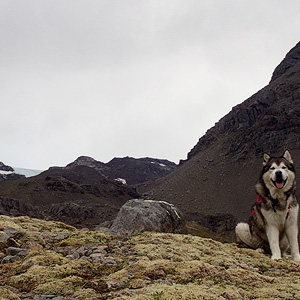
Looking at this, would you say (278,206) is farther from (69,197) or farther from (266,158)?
(69,197)

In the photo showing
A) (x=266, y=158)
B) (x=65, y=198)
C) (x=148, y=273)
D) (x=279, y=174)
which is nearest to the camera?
(x=148, y=273)

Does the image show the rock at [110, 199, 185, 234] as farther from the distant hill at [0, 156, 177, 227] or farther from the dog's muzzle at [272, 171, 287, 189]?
the distant hill at [0, 156, 177, 227]

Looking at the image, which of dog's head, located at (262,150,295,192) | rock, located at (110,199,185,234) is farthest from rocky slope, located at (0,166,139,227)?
dog's head, located at (262,150,295,192)

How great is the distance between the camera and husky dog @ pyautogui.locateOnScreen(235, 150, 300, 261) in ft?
40.2

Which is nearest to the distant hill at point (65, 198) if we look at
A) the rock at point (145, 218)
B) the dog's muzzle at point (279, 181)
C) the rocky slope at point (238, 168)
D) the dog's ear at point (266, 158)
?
the rocky slope at point (238, 168)

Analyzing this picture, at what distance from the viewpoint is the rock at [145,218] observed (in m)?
17.0

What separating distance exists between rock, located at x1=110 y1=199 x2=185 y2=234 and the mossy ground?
3.82 metres

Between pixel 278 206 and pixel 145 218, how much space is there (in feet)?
24.4

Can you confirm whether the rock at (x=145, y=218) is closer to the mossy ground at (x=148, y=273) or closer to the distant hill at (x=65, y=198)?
the mossy ground at (x=148, y=273)

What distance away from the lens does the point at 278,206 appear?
12.4 m

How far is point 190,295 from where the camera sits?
7.07 meters

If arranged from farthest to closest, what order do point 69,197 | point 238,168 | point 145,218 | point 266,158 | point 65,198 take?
point 238,168 → point 69,197 → point 65,198 → point 145,218 → point 266,158

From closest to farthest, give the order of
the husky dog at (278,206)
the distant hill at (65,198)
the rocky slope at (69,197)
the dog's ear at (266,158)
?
the husky dog at (278,206)
the dog's ear at (266,158)
the distant hill at (65,198)
the rocky slope at (69,197)

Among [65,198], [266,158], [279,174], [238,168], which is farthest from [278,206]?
[238,168]
